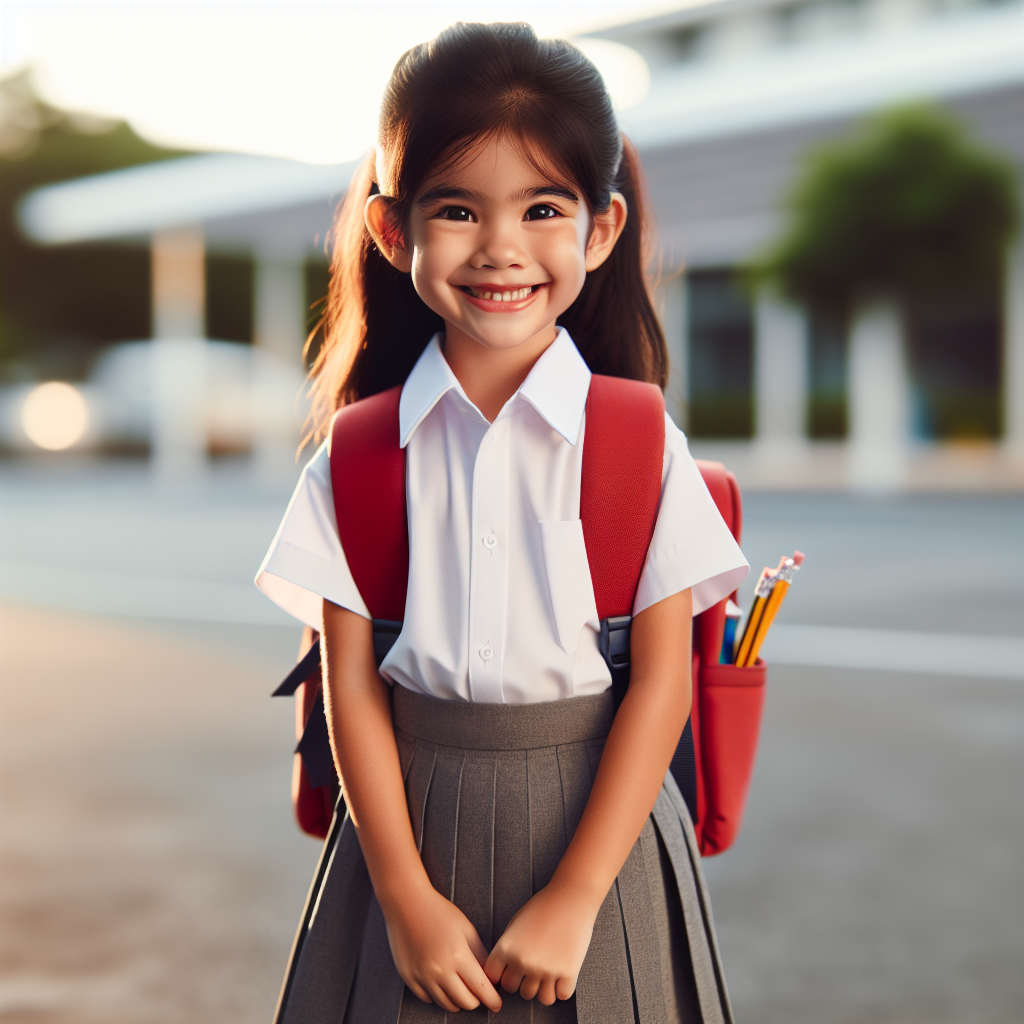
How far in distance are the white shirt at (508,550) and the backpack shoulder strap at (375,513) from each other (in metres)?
0.01

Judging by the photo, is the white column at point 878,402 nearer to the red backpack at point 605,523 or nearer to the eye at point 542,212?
the red backpack at point 605,523

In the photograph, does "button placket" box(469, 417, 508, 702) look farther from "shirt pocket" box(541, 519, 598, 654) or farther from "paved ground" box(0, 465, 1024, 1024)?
"paved ground" box(0, 465, 1024, 1024)

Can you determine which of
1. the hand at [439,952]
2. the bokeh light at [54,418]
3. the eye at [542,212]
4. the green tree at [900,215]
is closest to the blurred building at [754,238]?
the green tree at [900,215]

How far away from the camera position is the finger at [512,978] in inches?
45.2

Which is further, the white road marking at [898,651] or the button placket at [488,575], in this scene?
the white road marking at [898,651]

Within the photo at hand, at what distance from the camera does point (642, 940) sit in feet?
4.11

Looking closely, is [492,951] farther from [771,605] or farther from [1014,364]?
[1014,364]

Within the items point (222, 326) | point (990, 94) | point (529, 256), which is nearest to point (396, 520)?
point (529, 256)

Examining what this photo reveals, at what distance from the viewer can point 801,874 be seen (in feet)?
10.3

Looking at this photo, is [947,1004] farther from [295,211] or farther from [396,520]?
[295,211]

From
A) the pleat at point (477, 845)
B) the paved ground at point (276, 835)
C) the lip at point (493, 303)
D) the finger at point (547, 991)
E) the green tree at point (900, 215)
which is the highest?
the green tree at point (900, 215)

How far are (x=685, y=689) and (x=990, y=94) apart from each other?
12.5 meters

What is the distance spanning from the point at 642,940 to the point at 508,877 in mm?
161

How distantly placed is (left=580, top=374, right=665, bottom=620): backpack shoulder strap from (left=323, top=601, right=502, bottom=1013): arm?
0.86ft
